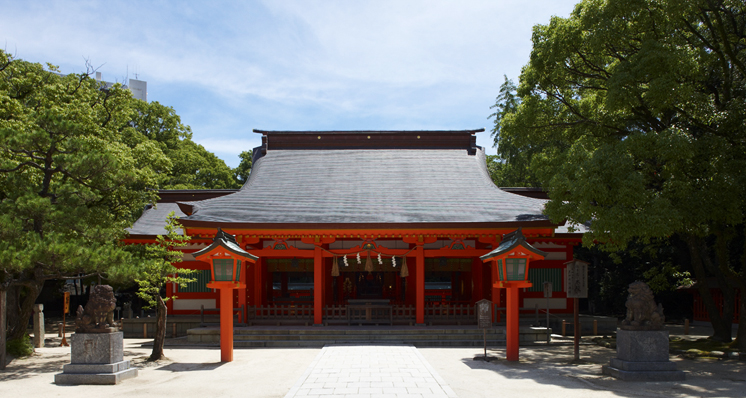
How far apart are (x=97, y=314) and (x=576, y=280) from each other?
10.3 meters

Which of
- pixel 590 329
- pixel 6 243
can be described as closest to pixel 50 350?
pixel 6 243

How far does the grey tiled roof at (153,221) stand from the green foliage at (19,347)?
4892 mm

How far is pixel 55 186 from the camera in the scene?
1115 cm

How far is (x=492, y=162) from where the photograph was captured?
38.2 metres

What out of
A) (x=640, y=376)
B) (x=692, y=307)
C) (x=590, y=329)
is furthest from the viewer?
(x=692, y=307)

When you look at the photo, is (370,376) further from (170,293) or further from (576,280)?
(170,293)

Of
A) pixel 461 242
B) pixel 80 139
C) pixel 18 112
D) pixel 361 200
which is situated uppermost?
pixel 18 112

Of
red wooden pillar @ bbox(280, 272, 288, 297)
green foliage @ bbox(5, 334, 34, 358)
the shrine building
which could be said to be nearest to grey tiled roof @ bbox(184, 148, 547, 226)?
the shrine building

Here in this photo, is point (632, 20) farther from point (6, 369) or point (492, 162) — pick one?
point (492, 162)

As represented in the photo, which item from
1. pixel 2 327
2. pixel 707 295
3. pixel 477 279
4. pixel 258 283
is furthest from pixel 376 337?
pixel 707 295

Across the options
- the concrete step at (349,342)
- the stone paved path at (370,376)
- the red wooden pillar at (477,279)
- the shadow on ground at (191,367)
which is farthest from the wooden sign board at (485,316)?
the shadow on ground at (191,367)

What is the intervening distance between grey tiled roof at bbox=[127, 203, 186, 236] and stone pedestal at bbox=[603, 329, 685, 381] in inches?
542

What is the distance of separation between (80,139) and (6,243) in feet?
9.22

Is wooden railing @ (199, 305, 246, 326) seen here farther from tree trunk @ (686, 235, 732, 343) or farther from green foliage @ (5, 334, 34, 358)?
tree trunk @ (686, 235, 732, 343)
